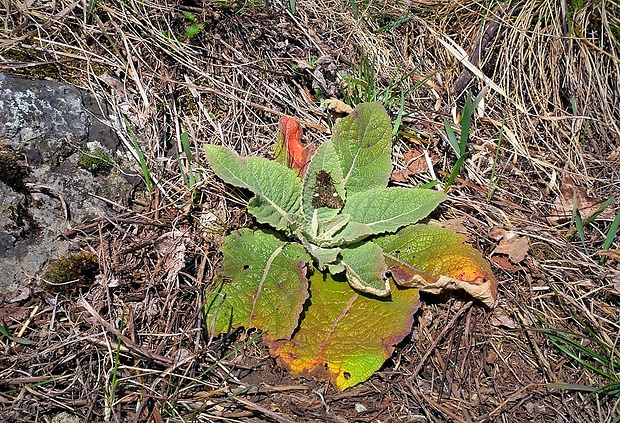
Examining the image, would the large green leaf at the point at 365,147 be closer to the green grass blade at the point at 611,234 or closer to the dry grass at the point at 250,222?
the dry grass at the point at 250,222

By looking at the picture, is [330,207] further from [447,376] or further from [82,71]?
[82,71]

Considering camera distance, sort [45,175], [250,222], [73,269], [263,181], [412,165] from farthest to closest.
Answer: [412,165] → [250,222] → [263,181] → [45,175] → [73,269]

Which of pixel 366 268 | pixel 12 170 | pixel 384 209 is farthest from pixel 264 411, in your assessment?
pixel 12 170

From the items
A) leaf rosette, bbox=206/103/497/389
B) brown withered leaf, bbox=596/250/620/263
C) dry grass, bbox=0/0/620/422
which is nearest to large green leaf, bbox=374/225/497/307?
leaf rosette, bbox=206/103/497/389

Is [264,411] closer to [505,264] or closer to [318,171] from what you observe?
[318,171]

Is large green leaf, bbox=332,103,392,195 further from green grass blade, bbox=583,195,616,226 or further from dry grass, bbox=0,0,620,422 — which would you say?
green grass blade, bbox=583,195,616,226

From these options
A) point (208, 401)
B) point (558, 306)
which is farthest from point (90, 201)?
point (558, 306)
